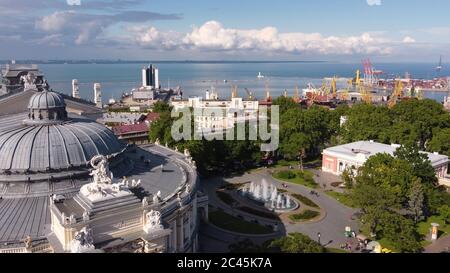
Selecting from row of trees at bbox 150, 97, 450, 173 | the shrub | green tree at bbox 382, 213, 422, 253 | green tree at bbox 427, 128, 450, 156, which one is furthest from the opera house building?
green tree at bbox 427, 128, 450, 156

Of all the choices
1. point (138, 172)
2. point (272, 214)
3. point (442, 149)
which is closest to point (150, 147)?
point (138, 172)

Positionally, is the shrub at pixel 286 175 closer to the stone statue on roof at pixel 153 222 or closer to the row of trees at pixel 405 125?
the row of trees at pixel 405 125

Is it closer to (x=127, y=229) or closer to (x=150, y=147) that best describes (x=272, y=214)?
(x=150, y=147)

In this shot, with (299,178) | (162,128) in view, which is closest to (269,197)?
(299,178)

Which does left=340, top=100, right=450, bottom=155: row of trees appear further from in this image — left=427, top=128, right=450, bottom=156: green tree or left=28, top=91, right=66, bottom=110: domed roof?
left=28, top=91, right=66, bottom=110: domed roof

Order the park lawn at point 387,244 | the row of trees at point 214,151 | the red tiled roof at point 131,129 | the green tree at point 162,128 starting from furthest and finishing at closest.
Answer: the red tiled roof at point 131,129 < the green tree at point 162,128 < the row of trees at point 214,151 < the park lawn at point 387,244

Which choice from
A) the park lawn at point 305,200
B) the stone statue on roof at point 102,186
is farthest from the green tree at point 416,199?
the stone statue on roof at point 102,186
